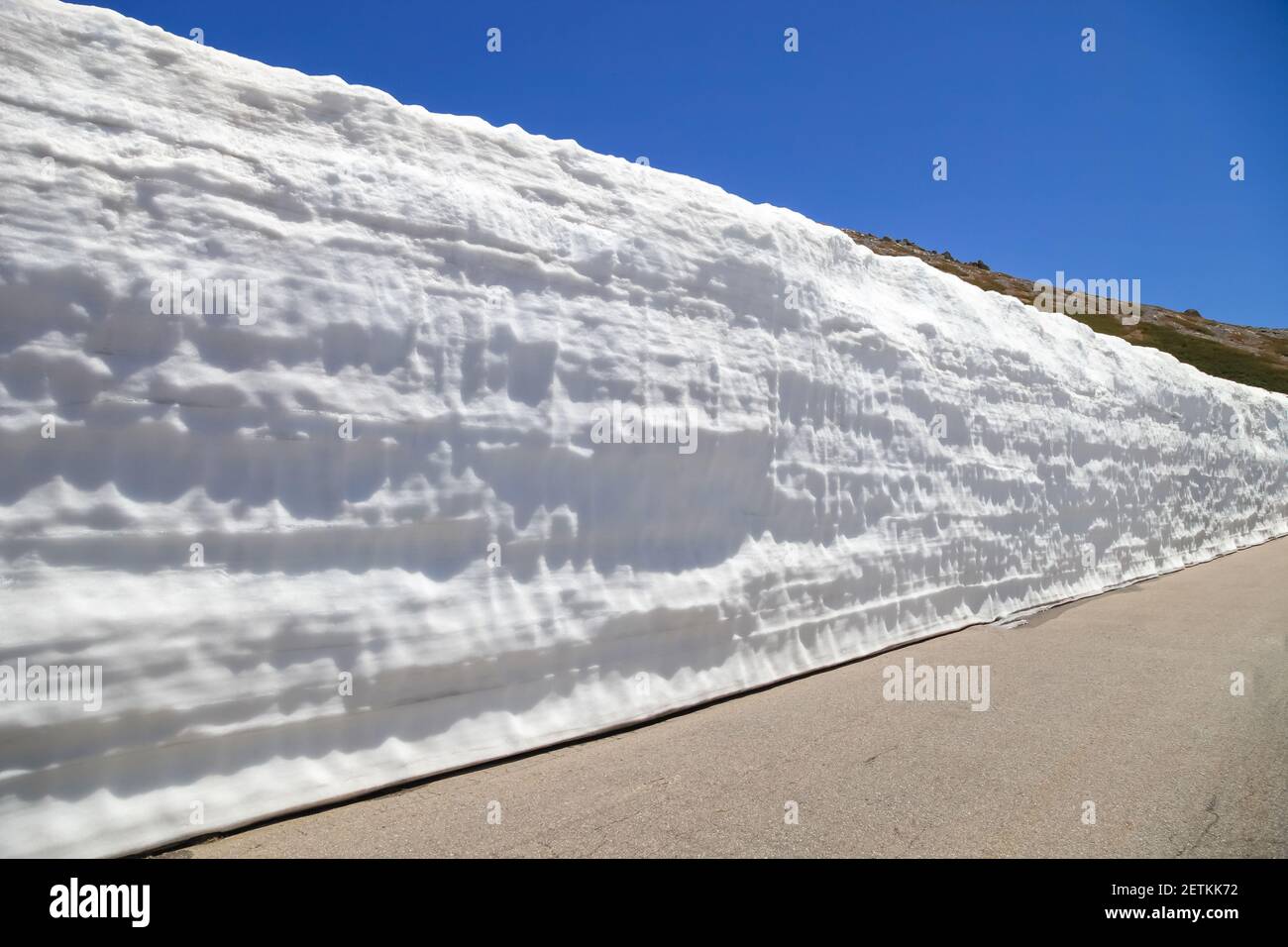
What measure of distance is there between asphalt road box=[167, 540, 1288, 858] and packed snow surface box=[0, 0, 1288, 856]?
315mm

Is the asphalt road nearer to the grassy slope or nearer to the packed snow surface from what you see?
the packed snow surface

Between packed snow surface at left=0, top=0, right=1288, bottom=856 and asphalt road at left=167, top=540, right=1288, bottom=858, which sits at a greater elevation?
packed snow surface at left=0, top=0, right=1288, bottom=856

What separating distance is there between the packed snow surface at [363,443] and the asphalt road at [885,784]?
32 centimetres

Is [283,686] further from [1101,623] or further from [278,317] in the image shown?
[1101,623]

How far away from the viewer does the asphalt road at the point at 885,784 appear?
3420mm

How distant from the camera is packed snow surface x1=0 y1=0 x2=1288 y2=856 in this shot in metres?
3.21

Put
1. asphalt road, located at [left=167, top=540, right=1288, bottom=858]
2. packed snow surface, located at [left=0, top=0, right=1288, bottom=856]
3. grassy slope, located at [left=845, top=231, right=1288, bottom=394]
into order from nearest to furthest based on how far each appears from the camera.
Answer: packed snow surface, located at [left=0, top=0, right=1288, bottom=856] → asphalt road, located at [left=167, top=540, right=1288, bottom=858] → grassy slope, located at [left=845, top=231, right=1288, bottom=394]

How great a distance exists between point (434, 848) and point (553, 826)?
0.53m

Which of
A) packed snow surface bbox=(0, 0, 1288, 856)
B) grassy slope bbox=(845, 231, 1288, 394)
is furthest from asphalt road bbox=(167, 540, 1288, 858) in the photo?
grassy slope bbox=(845, 231, 1288, 394)

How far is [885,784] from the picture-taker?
13.5 ft

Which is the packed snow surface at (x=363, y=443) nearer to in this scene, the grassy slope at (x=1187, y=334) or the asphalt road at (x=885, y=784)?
the asphalt road at (x=885, y=784)

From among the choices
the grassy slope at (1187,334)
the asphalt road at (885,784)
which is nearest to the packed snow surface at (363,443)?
the asphalt road at (885,784)
